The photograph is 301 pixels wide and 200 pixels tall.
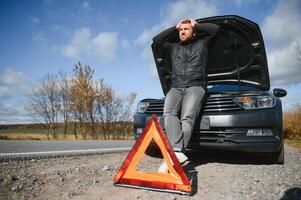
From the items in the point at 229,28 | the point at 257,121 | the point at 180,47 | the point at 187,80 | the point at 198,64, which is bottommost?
the point at 257,121

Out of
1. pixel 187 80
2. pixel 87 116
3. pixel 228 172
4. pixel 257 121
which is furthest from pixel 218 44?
pixel 87 116

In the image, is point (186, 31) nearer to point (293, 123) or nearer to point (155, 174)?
Answer: point (155, 174)

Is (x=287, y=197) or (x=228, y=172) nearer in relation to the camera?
(x=287, y=197)

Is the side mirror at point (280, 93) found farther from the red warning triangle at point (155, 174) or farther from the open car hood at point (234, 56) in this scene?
the red warning triangle at point (155, 174)

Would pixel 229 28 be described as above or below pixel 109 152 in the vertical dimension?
above

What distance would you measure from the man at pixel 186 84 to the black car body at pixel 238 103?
354 millimetres

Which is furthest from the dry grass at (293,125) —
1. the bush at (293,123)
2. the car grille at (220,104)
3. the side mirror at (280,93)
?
the car grille at (220,104)

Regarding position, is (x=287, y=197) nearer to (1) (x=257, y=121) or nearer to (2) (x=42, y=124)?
(1) (x=257, y=121)

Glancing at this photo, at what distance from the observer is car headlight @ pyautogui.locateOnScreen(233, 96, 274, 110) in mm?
3469

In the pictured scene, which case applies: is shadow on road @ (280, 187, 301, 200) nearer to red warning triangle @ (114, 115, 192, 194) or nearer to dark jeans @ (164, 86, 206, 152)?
red warning triangle @ (114, 115, 192, 194)

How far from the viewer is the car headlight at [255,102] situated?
11.4 feet

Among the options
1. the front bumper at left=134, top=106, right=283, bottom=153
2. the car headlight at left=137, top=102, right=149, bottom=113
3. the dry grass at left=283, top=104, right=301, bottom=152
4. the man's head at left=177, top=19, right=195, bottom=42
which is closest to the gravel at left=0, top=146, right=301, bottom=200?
the front bumper at left=134, top=106, right=283, bottom=153

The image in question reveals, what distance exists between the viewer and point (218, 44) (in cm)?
446

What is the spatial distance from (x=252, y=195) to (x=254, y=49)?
2604mm
